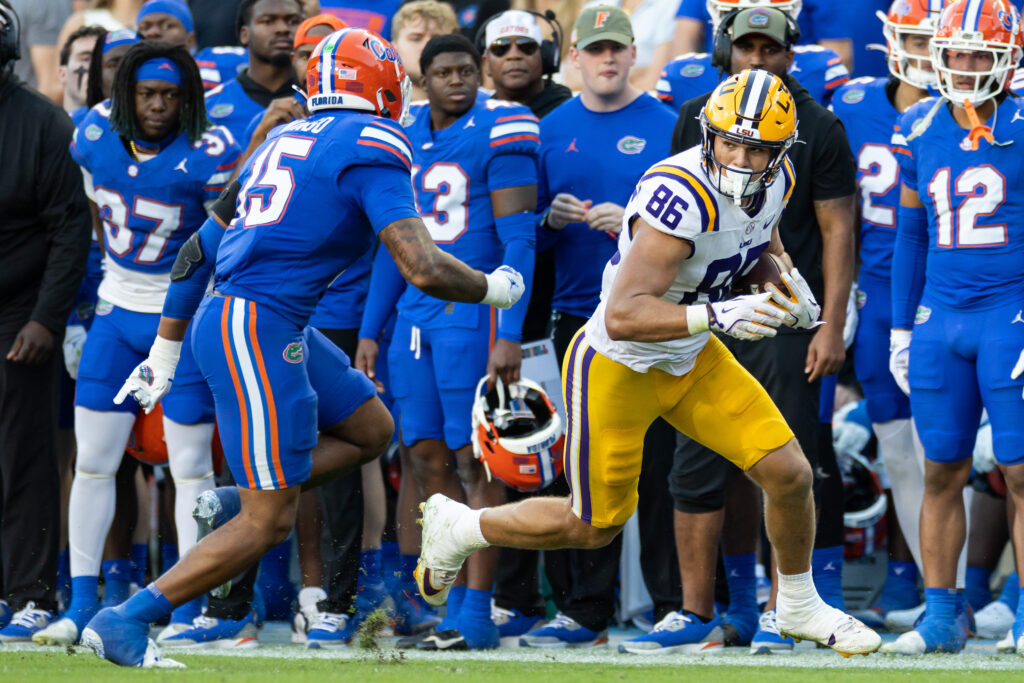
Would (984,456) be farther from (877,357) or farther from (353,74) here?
(353,74)

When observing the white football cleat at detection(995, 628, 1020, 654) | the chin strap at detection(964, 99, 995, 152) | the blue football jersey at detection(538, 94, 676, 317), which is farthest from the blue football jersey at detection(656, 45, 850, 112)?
the white football cleat at detection(995, 628, 1020, 654)

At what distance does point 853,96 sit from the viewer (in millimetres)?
6219

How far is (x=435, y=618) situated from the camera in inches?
247

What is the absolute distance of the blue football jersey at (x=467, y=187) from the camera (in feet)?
18.8

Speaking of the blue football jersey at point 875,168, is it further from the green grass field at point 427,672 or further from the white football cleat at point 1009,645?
the green grass field at point 427,672

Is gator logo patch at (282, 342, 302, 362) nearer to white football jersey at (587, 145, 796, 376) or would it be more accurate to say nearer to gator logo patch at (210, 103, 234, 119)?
white football jersey at (587, 145, 796, 376)

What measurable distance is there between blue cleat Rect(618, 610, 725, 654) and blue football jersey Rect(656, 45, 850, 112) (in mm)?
2318

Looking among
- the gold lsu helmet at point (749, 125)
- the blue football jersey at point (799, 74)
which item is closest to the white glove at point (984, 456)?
the blue football jersey at point (799, 74)

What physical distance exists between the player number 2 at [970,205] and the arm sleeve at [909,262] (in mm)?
211

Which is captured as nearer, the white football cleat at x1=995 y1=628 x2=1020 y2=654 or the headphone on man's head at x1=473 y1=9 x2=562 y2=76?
the white football cleat at x1=995 y1=628 x2=1020 y2=654

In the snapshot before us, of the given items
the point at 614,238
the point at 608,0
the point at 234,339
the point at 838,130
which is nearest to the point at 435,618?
the point at 614,238

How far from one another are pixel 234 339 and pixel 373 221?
563 mm

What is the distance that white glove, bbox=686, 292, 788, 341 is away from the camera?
160 inches

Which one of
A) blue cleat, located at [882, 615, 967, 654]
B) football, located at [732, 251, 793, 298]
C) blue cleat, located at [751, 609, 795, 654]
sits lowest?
blue cleat, located at [751, 609, 795, 654]
